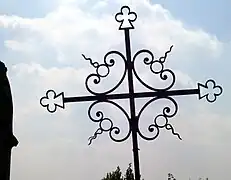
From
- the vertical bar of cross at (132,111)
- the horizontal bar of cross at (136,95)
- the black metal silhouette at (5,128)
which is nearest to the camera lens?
the black metal silhouette at (5,128)

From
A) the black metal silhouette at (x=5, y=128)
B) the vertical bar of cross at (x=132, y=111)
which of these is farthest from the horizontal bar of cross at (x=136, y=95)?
the black metal silhouette at (x=5, y=128)

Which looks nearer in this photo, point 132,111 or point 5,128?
point 5,128

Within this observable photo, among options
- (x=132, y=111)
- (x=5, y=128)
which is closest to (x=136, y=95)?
(x=132, y=111)

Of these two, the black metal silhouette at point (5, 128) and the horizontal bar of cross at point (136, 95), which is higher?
the horizontal bar of cross at point (136, 95)

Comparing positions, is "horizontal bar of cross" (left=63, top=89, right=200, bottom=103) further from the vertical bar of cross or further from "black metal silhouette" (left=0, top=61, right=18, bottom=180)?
"black metal silhouette" (left=0, top=61, right=18, bottom=180)

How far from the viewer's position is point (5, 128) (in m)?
4.52

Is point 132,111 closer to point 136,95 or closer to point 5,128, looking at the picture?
point 136,95

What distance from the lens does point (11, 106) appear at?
4609 millimetres

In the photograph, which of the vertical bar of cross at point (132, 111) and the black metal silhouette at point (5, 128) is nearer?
the black metal silhouette at point (5, 128)

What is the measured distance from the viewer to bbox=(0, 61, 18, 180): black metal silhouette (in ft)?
14.5

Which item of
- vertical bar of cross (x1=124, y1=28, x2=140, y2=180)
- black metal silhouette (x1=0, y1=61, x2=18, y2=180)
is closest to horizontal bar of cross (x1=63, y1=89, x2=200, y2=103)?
vertical bar of cross (x1=124, y1=28, x2=140, y2=180)

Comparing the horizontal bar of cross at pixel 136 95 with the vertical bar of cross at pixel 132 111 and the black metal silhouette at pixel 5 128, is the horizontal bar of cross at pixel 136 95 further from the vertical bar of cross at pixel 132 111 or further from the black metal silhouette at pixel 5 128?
the black metal silhouette at pixel 5 128

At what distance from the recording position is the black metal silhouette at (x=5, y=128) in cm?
442

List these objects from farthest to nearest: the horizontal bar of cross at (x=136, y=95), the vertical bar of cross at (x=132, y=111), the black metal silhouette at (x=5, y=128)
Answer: the horizontal bar of cross at (x=136, y=95) < the vertical bar of cross at (x=132, y=111) < the black metal silhouette at (x=5, y=128)
